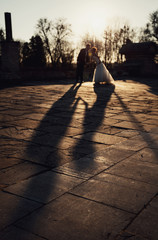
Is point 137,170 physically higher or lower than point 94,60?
lower

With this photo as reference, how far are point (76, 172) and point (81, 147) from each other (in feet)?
2.82

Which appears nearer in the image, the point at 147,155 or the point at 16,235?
the point at 16,235

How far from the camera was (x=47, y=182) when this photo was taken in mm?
2260

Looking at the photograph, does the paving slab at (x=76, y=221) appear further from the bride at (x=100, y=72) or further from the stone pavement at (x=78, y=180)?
the bride at (x=100, y=72)

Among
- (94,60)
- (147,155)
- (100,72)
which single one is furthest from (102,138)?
(94,60)

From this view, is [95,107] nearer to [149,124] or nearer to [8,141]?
[149,124]

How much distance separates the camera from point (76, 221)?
1.67 m

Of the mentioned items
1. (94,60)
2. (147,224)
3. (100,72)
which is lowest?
(147,224)

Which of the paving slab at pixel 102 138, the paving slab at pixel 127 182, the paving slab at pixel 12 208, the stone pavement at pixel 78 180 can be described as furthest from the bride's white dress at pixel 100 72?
the paving slab at pixel 12 208

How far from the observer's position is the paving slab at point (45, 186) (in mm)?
2002

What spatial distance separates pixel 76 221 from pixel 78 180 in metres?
0.65

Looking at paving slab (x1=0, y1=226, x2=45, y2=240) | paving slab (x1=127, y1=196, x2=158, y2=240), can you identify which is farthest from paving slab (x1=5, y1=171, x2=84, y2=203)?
paving slab (x1=127, y1=196, x2=158, y2=240)

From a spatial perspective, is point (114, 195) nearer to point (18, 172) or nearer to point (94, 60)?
point (18, 172)

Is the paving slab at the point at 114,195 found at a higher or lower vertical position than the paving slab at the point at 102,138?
lower
